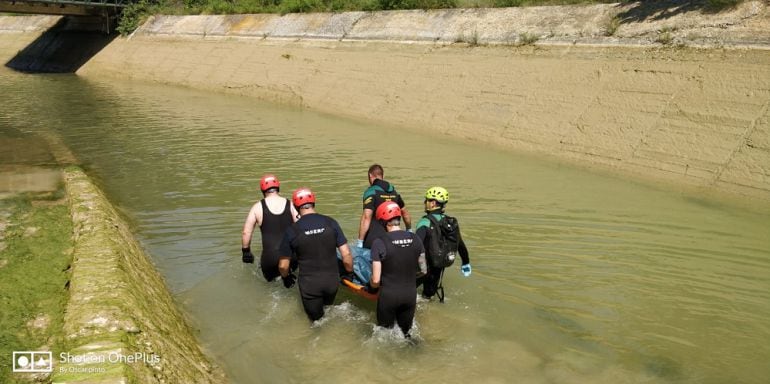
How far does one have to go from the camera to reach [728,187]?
1252cm

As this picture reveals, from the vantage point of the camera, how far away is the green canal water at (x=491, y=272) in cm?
624

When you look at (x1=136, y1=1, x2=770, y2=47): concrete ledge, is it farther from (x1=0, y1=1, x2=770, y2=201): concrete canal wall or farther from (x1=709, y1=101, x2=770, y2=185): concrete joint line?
(x1=709, y1=101, x2=770, y2=185): concrete joint line

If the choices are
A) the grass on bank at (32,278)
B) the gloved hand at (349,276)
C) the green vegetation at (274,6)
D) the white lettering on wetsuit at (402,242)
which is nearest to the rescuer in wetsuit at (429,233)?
the white lettering on wetsuit at (402,242)

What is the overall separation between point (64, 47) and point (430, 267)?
156 ft

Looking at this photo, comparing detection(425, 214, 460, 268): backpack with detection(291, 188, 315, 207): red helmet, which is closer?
detection(291, 188, 315, 207): red helmet

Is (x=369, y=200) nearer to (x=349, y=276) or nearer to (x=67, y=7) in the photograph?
(x=349, y=276)

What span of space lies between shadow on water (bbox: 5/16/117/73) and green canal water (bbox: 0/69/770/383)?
30586mm

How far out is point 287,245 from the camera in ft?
22.4

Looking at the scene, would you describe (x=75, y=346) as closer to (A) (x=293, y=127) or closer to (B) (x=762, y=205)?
(B) (x=762, y=205)

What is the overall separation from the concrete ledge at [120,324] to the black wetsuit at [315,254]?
141 cm

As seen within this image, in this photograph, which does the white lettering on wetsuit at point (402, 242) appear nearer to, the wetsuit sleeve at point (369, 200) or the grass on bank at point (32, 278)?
the wetsuit sleeve at point (369, 200)

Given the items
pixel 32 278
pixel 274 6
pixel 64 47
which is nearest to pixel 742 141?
pixel 32 278

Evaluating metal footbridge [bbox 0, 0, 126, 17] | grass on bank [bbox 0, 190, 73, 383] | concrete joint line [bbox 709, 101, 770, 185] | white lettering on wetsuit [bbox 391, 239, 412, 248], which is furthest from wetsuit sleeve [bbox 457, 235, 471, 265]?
metal footbridge [bbox 0, 0, 126, 17]

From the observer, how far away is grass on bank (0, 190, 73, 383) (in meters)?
4.97
